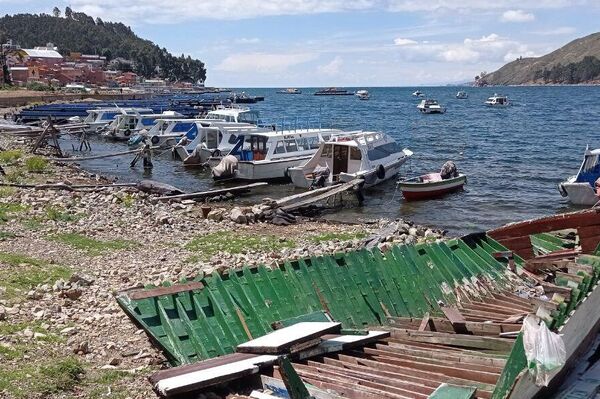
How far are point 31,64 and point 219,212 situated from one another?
138m

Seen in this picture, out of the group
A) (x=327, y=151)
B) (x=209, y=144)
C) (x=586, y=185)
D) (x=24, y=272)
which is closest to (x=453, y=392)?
(x=24, y=272)

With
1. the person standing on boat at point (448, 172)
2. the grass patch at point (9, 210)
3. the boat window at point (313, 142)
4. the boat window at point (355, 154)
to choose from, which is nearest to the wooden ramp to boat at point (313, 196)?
the boat window at point (355, 154)

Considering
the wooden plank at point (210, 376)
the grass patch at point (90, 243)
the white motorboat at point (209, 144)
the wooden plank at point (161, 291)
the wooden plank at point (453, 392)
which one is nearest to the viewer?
the wooden plank at point (453, 392)

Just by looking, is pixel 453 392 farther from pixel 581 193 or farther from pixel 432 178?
pixel 432 178

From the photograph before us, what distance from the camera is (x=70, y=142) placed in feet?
187

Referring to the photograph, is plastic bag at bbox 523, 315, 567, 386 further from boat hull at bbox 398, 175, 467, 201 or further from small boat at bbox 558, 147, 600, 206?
small boat at bbox 558, 147, 600, 206

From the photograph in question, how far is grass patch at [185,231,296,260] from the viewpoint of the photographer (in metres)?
17.9

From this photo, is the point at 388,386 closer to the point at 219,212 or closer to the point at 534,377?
the point at 534,377

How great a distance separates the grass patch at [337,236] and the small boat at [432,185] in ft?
29.5

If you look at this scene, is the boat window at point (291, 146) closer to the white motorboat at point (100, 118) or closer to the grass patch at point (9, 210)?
the grass patch at point (9, 210)

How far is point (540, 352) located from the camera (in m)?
7.02

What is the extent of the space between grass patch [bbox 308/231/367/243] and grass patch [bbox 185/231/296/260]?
41.2 inches

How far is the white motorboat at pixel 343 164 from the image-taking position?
1278 inches

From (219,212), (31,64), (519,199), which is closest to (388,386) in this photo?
(219,212)
